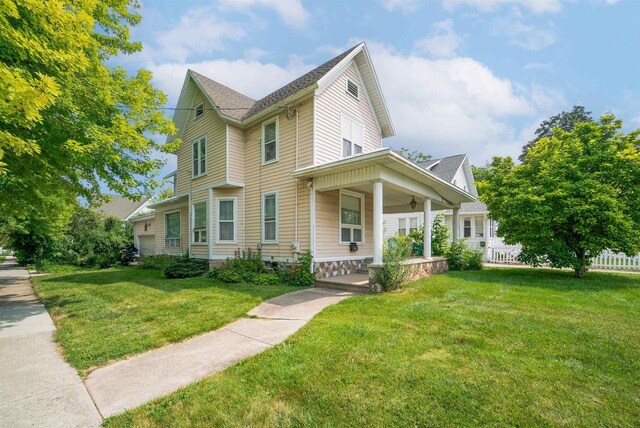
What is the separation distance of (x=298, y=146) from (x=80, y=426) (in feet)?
28.3

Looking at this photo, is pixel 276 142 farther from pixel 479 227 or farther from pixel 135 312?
pixel 479 227

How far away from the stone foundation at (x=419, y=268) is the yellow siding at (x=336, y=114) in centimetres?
428

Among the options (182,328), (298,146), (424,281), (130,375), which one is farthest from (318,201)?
(130,375)

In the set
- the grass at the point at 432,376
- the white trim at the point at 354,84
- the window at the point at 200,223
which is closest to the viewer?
the grass at the point at 432,376

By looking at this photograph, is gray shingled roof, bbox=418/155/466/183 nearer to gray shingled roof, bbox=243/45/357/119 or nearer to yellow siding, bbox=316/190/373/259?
gray shingled roof, bbox=243/45/357/119

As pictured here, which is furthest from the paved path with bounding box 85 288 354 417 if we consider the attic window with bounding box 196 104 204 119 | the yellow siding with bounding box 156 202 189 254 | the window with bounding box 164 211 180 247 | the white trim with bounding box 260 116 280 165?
the window with bounding box 164 211 180 247

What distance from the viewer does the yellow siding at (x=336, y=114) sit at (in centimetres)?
992

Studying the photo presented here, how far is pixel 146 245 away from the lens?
68.4 feet

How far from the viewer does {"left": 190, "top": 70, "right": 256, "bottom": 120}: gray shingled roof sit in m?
11.7

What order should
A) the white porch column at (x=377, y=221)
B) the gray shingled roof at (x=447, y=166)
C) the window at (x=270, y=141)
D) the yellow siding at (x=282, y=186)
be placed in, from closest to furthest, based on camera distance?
the white porch column at (x=377, y=221) < the yellow siding at (x=282, y=186) < the window at (x=270, y=141) < the gray shingled roof at (x=447, y=166)

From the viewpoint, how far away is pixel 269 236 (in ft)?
35.2

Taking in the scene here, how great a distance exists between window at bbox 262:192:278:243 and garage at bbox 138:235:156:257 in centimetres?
1263

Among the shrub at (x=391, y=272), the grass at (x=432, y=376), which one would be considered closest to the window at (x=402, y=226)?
the shrub at (x=391, y=272)

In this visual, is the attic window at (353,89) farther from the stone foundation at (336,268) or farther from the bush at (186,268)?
the bush at (186,268)
